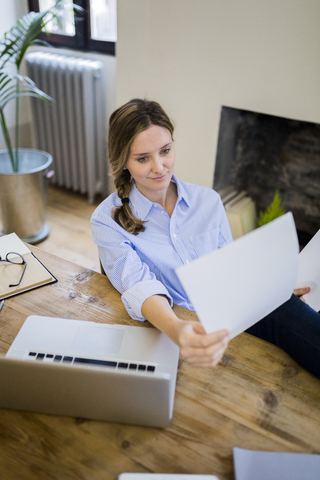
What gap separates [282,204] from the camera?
251 cm

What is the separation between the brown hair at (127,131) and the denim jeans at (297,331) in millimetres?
477

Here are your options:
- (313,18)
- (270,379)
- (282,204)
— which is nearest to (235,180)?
(282,204)

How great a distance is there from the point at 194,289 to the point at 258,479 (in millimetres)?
356

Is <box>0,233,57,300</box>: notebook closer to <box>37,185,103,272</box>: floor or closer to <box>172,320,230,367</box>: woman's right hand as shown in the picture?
<box>172,320,230,367</box>: woman's right hand

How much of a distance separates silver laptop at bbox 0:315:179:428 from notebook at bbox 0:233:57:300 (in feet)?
0.51

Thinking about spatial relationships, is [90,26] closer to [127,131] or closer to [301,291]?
[127,131]

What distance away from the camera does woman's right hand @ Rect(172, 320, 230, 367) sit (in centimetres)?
71

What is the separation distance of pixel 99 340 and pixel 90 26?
268 cm

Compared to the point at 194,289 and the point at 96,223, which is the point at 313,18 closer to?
the point at 96,223

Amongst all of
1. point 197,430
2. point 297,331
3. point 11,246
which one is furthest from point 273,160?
point 197,430

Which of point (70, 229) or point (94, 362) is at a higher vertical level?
point (94, 362)

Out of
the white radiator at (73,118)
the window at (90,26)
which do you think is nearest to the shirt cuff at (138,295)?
the white radiator at (73,118)

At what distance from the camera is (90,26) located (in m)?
2.79

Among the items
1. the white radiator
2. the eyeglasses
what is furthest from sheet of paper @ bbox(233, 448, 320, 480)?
the white radiator
